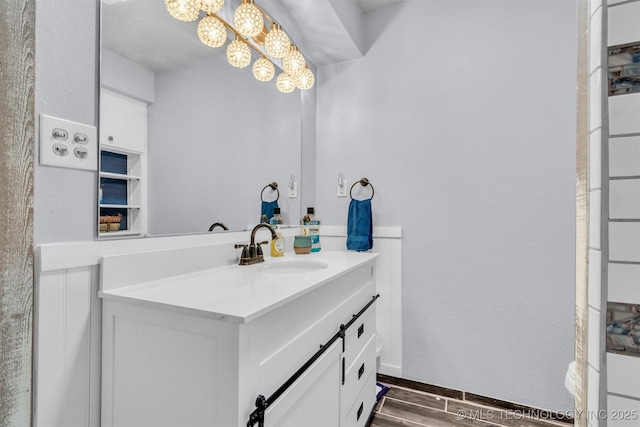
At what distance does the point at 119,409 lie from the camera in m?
0.78

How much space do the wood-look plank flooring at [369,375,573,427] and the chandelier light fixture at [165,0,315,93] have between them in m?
1.86

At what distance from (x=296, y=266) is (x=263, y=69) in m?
1.05

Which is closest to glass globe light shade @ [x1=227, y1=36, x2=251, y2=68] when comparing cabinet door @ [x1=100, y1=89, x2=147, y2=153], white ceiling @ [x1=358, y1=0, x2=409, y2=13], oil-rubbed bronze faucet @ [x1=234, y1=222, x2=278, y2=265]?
cabinet door @ [x1=100, y1=89, x2=147, y2=153]

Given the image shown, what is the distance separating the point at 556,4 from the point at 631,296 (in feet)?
5.96

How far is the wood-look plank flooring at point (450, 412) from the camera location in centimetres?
148

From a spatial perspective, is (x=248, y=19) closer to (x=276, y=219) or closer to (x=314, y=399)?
(x=276, y=219)

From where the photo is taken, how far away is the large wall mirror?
0.94 meters

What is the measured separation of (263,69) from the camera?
5.33ft

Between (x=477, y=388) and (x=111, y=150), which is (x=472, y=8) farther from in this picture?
(x=477, y=388)

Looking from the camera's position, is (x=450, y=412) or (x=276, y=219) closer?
(x=450, y=412)

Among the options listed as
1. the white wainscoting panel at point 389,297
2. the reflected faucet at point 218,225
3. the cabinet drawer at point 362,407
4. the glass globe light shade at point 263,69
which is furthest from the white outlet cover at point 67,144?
the white wainscoting panel at point 389,297

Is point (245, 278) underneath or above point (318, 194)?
underneath

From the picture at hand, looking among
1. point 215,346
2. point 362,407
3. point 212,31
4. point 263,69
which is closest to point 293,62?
point 263,69

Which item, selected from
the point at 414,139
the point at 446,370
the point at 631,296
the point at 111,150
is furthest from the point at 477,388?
the point at 111,150
